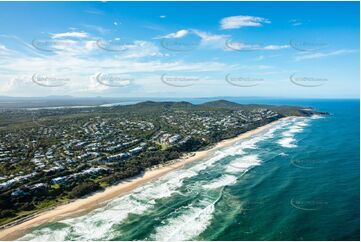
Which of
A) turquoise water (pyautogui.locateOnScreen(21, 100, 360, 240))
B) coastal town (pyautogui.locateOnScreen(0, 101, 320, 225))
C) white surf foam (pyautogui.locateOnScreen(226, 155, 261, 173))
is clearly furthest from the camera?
white surf foam (pyautogui.locateOnScreen(226, 155, 261, 173))

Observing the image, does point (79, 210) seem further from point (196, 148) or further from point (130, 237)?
point (196, 148)

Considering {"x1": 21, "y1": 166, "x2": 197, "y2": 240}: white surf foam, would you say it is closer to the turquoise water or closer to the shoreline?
the turquoise water

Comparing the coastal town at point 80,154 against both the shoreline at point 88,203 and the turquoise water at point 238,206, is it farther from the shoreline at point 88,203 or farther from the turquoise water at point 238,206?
the turquoise water at point 238,206

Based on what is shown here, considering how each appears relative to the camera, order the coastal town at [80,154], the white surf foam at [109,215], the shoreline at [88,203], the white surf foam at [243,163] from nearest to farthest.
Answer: the white surf foam at [109,215], the shoreline at [88,203], the coastal town at [80,154], the white surf foam at [243,163]

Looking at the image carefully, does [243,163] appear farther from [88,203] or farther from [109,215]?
[109,215]

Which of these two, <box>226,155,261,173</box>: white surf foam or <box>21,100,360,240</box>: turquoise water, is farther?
<box>226,155,261,173</box>: white surf foam

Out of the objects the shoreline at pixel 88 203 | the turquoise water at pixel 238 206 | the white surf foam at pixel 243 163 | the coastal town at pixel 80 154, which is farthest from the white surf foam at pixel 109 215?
the white surf foam at pixel 243 163

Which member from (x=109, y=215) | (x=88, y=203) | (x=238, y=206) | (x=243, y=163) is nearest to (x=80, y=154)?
(x=88, y=203)

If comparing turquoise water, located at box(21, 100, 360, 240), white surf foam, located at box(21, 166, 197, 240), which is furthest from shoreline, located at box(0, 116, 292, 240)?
turquoise water, located at box(21, 100, 360, 240)

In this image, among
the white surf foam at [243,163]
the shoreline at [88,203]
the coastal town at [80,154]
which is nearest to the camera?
the shoreline at [88,203]
